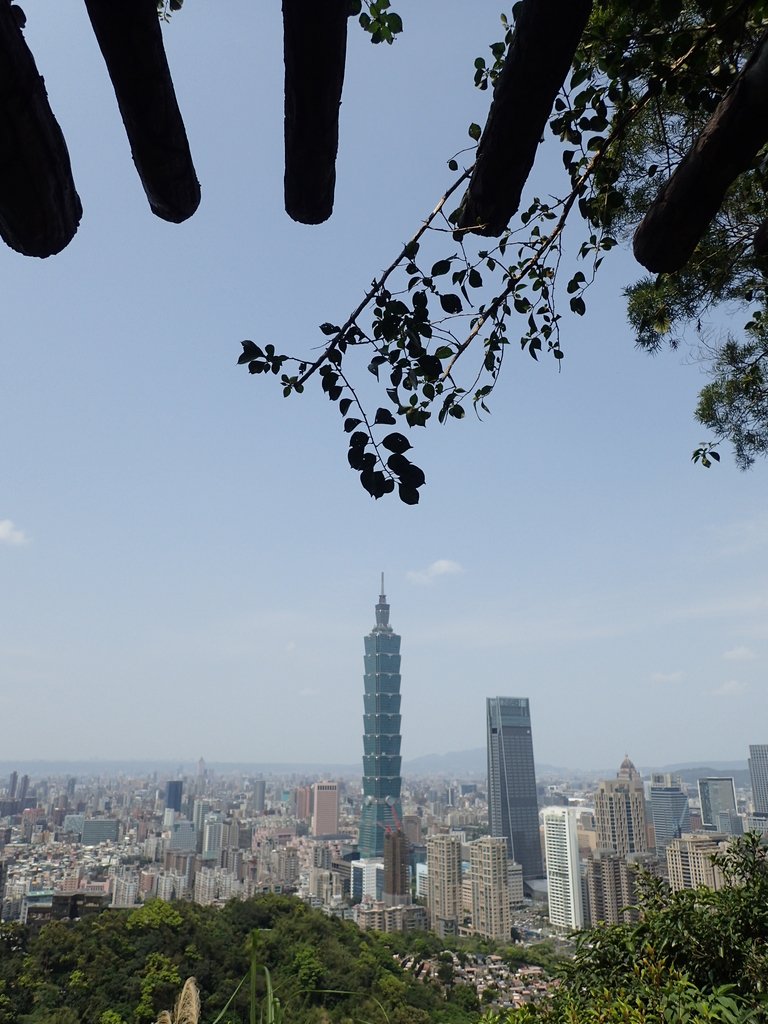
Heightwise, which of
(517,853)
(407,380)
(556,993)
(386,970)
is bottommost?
(517,853)

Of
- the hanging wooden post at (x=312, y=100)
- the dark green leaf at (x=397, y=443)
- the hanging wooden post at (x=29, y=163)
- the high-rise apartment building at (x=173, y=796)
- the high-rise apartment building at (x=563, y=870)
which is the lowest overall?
the high-rise apartment building at (x=563, y=870)

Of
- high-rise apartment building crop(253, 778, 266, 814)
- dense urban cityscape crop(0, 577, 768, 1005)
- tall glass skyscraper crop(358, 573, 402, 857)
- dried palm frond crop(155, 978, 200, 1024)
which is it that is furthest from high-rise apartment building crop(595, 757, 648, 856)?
dried palm frond crop(155, 978, 200, 1024)

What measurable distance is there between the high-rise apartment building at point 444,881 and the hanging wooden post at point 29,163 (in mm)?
40241

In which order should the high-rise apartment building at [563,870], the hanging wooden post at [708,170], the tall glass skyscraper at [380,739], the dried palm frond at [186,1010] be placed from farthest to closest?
the tall glass skyscraper at [380,739] < the high-rise apartment building at [563,870] < the dried palm frond at [186,1010] < the hanging wooden post at [708,170]

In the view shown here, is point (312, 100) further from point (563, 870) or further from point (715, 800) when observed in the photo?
point (715, 800)

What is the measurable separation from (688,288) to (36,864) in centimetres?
5097

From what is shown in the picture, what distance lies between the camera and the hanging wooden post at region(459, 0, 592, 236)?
0.59 m

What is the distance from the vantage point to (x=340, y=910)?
112 ft

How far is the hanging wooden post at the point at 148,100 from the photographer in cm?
55

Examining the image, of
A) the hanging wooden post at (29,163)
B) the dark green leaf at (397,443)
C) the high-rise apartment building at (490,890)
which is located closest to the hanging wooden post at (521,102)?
the dark green leaf at (397,443)

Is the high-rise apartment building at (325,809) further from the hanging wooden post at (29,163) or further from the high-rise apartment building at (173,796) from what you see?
the hanging wooden post at (29,163)

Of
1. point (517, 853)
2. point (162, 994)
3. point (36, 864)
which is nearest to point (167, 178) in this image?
point (162, 994)

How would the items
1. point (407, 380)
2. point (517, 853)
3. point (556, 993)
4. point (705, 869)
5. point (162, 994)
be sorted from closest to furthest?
point (407, 380)
point (556, 993)
point (162, 994)
point (705, 869)
point (517, 853)

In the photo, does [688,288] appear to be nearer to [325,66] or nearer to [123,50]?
[325,66]
